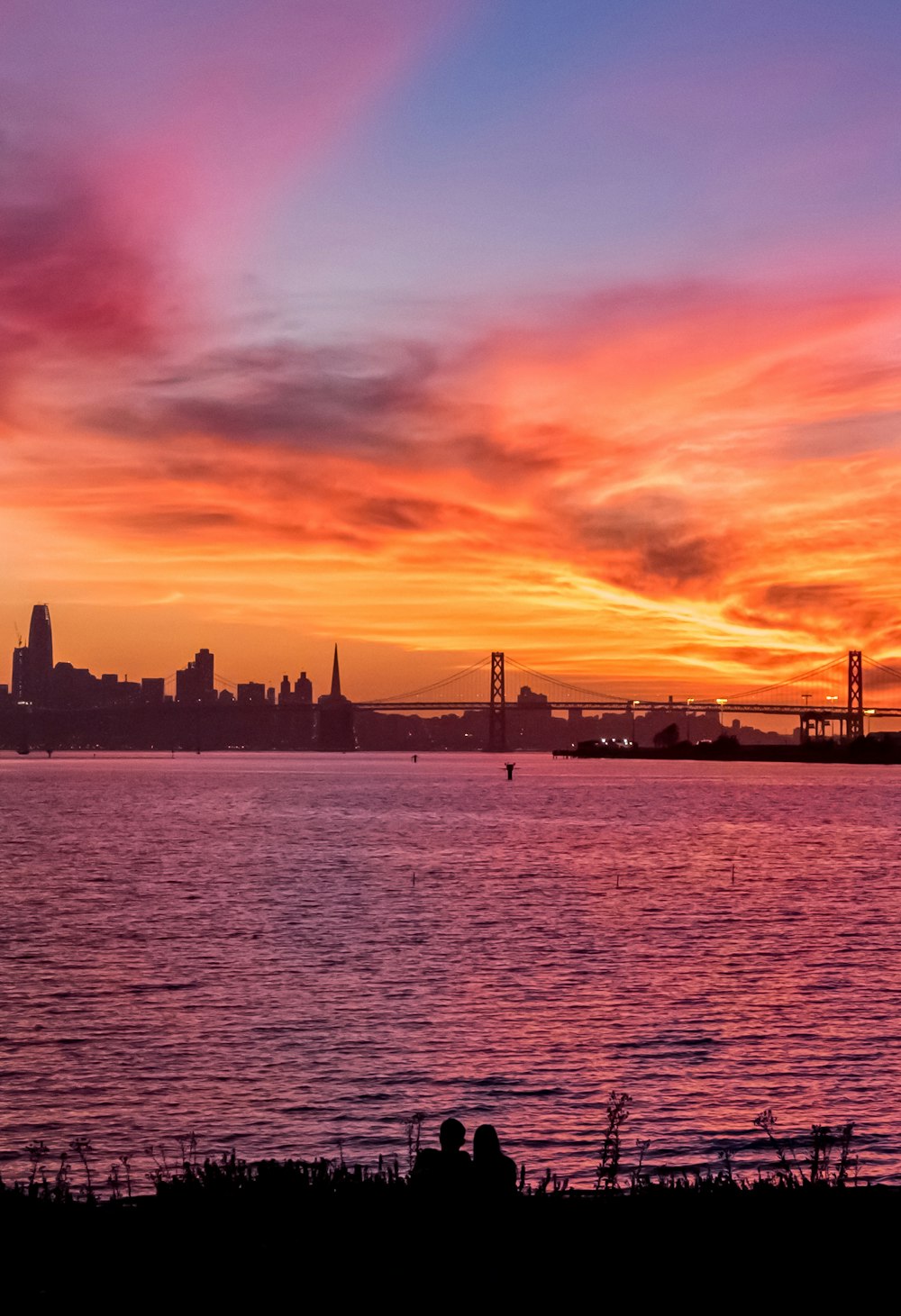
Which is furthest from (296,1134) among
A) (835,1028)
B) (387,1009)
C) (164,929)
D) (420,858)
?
(420,858)

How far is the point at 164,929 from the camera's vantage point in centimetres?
5084

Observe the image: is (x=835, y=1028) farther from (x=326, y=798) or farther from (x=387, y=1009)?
(x=326, y=798)

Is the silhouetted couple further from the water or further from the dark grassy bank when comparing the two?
the water

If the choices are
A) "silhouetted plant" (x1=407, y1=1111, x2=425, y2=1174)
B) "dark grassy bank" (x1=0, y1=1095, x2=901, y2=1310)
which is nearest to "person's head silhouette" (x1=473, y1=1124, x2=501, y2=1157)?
"dark grassy bank" (x1=0, y1=1095, x2=901, y2=1310)

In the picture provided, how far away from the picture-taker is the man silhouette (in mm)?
8992

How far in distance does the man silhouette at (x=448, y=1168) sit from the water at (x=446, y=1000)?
11.7m

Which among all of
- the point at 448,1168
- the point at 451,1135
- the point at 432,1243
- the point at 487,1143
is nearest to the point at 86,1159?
the point at 432,1243

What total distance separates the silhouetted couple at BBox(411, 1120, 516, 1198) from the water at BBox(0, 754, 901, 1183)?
11.7m

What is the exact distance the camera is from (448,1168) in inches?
358

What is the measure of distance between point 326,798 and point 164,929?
392ft

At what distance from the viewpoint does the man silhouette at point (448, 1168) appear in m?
8.99

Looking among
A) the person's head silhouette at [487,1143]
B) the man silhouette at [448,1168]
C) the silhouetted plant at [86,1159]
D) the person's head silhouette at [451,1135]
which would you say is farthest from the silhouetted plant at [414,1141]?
the person's head silhouette at [487,1143]

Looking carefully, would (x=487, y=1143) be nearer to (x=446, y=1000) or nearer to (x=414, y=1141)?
(x=414, y=1141)

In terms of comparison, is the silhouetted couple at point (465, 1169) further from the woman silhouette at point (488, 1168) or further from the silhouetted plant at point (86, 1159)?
the silhouetted plant at point (86, 1159)
